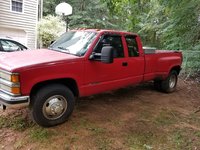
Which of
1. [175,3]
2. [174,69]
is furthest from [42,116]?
[175,3]

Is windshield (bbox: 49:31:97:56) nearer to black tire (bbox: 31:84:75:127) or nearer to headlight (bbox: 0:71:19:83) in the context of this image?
black tire (bbox: 31:84:75:127)

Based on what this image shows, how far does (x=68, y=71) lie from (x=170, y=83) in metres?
4.02

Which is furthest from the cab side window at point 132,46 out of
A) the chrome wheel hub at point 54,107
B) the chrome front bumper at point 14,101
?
the chrome front bumper at point 14,101

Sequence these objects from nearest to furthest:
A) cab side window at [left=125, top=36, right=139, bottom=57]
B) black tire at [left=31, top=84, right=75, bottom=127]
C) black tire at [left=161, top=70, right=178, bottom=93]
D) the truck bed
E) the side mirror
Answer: black tire at [left=31, top=84, right=75, bottom=127], the side mirror, cab side window at [left=125, top=36, right=139, bottom=57], the truck bed, black tire at [left=161, top=70, right=178, bottom=93]

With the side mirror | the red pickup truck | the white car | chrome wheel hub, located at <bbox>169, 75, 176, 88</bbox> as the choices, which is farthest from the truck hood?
the white car

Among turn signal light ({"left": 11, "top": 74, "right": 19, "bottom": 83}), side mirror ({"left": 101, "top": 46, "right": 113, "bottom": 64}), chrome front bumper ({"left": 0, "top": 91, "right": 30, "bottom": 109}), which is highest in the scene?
side mirror ({"left": 101, "top": 46, "right": 113, "bottom": 64})

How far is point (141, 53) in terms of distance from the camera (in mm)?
5848

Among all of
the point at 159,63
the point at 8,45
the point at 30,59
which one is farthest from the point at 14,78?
the point at 8,45

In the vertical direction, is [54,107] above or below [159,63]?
below

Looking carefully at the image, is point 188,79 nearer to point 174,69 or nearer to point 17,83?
point 174,69

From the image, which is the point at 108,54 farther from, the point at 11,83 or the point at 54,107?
the point at 11,83

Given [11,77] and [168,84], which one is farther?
[168,84]

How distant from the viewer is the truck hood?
3764mm

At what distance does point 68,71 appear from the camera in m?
4.18
